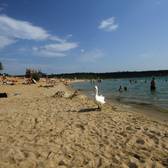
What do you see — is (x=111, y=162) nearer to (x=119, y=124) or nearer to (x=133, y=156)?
(x=133, y=156)

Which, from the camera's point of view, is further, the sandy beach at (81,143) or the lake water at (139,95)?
the lake water at (139,95)

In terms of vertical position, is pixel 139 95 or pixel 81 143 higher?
pixel 81 143

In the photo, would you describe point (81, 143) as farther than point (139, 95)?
No

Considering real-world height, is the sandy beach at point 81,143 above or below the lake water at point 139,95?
above

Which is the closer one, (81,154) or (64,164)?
(64,164)

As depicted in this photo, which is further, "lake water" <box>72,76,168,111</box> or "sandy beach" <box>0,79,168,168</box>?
"lake water" <box>72,76,168,111</box>

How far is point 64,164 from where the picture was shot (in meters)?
6.82

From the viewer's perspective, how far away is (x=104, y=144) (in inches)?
332

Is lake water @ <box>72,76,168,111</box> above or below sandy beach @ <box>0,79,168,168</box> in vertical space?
below

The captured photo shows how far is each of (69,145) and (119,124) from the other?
12.3 ft

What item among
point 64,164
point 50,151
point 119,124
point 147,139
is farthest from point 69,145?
point 119,124

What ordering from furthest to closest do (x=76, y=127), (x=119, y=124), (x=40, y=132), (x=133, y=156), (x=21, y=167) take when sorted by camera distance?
(x=119, y=124) < (x=76, y=127) < (x=40, y=132) < (x=133, y=156) < (x=21, y=167)

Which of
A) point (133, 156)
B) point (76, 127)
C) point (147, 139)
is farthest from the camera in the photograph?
point (76, 127)

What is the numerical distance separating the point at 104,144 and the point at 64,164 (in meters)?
1.94
